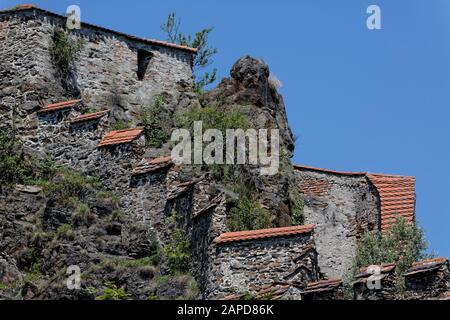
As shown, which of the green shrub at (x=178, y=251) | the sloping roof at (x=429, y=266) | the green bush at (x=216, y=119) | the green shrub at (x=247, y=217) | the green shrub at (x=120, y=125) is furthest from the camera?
the green shrub at (x=120, y=125)

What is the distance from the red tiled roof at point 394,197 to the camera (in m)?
46.4

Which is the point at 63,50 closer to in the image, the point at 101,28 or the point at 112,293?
the point at 101,28

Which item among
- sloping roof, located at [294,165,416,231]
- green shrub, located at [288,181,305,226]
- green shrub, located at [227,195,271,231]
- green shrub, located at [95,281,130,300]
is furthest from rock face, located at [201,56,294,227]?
green shrub, located at [95,281,130,300]

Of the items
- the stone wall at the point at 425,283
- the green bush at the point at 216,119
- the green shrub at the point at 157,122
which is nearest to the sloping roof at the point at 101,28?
the green shrub at the point at 157,122

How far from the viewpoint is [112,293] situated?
3922cm

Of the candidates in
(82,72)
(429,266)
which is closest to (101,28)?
(82,72)

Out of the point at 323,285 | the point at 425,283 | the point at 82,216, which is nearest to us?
the point at 425,283

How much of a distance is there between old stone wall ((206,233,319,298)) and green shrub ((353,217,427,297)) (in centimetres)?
403

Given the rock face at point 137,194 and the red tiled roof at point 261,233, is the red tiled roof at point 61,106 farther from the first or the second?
the red tiled roof at point 261,233

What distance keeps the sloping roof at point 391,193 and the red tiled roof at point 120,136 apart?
5.74 metres

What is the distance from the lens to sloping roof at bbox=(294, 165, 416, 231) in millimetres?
46500

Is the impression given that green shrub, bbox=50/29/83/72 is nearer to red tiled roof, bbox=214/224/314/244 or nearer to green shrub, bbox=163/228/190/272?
green shrub, bbox=163/228/190/272

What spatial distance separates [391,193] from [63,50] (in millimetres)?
10001
